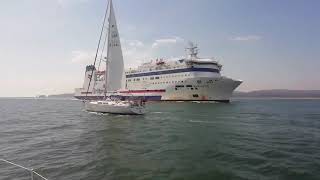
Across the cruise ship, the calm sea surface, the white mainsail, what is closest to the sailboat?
the white mainsail

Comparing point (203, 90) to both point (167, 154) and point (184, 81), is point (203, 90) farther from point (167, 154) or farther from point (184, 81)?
point (167, 154)

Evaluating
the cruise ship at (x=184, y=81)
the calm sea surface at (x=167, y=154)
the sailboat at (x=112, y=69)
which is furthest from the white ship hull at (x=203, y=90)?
the calm sea surface at (x=167, y=154)

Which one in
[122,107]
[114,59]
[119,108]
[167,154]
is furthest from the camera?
[114,59]

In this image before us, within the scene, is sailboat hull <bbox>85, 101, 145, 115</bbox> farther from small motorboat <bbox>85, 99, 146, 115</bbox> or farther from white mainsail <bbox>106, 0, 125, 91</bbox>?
white mainsail <bbox>106, 0, 125, 91</bbox>

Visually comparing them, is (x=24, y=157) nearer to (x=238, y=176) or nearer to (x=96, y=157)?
(x=96, y=157)

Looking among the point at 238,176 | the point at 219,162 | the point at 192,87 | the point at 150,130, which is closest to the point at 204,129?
the point at 150,130

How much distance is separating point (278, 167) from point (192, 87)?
56.1 m

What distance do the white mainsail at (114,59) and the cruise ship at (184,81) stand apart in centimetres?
2107

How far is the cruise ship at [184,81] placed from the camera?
6775 cm

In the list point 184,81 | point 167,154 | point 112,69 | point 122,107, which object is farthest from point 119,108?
point 184,81

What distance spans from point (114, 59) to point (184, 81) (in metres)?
30.6

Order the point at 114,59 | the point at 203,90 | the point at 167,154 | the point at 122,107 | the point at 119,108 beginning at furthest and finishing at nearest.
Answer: the point at 203,90 → the point at 114,59 → the point at 119,108 → the point at 122,107 → the point at 167,154

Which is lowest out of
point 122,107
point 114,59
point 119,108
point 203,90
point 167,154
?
point 167,154

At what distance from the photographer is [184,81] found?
2731 inches
